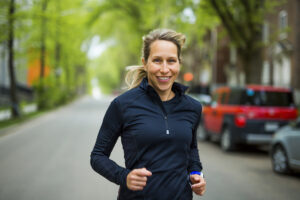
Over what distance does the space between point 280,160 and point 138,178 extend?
7.77 meters

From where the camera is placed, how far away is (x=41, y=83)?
115 ft

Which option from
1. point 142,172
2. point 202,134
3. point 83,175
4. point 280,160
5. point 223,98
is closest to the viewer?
point 142,172

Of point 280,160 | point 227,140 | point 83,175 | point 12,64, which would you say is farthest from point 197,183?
point 12,64

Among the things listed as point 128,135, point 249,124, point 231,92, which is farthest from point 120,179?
point 231,92

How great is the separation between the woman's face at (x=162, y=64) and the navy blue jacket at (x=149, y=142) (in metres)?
0.07

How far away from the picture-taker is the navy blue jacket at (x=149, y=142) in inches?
106

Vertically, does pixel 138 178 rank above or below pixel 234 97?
above

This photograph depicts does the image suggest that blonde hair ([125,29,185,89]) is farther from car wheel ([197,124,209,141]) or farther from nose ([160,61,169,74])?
car wheel ([197,124,209,141])

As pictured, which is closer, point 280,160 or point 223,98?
point 280,160

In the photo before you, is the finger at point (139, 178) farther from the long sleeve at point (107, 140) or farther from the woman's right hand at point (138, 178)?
the long sleeve at point (107, 140)

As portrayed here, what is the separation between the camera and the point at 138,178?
2564 millimetres

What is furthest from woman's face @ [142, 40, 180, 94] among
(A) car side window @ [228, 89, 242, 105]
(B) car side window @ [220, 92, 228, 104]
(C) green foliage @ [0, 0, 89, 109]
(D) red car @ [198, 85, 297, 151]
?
(C) green foliage @ [0, 0, 89, 109]

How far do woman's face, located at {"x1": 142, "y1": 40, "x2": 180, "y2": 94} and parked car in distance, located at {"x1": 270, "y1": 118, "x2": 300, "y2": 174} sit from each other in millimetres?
6857

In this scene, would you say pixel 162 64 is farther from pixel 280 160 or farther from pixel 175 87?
pixel 280 160
